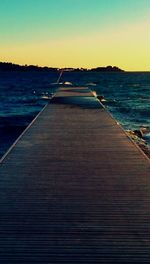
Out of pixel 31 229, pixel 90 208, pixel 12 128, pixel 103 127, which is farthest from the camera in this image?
pixel 12 128

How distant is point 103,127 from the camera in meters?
19.8

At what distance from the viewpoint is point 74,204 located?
8.30 meters

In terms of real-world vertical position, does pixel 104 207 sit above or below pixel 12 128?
above

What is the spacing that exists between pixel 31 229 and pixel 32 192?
202 cm

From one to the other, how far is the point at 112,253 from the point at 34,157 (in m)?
6.60

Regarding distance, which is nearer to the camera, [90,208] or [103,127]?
[90,208]

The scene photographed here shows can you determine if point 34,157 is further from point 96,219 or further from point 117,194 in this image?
point 96,219

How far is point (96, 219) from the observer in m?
7.54

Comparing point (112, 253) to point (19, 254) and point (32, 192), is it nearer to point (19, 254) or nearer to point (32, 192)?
point (19, 254)

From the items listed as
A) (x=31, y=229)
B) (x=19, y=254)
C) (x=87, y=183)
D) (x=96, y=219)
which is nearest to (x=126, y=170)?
(x=87, y=183)

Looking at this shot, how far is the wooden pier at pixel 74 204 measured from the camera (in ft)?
20.8

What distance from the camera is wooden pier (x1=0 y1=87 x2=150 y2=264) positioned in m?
6.34

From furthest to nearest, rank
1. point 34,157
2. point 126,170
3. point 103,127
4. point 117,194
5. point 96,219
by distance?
point 103,127 → point 34,157 → point 126,170 → point 117,194 → point 96,219

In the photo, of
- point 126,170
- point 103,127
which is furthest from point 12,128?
point 126,170
